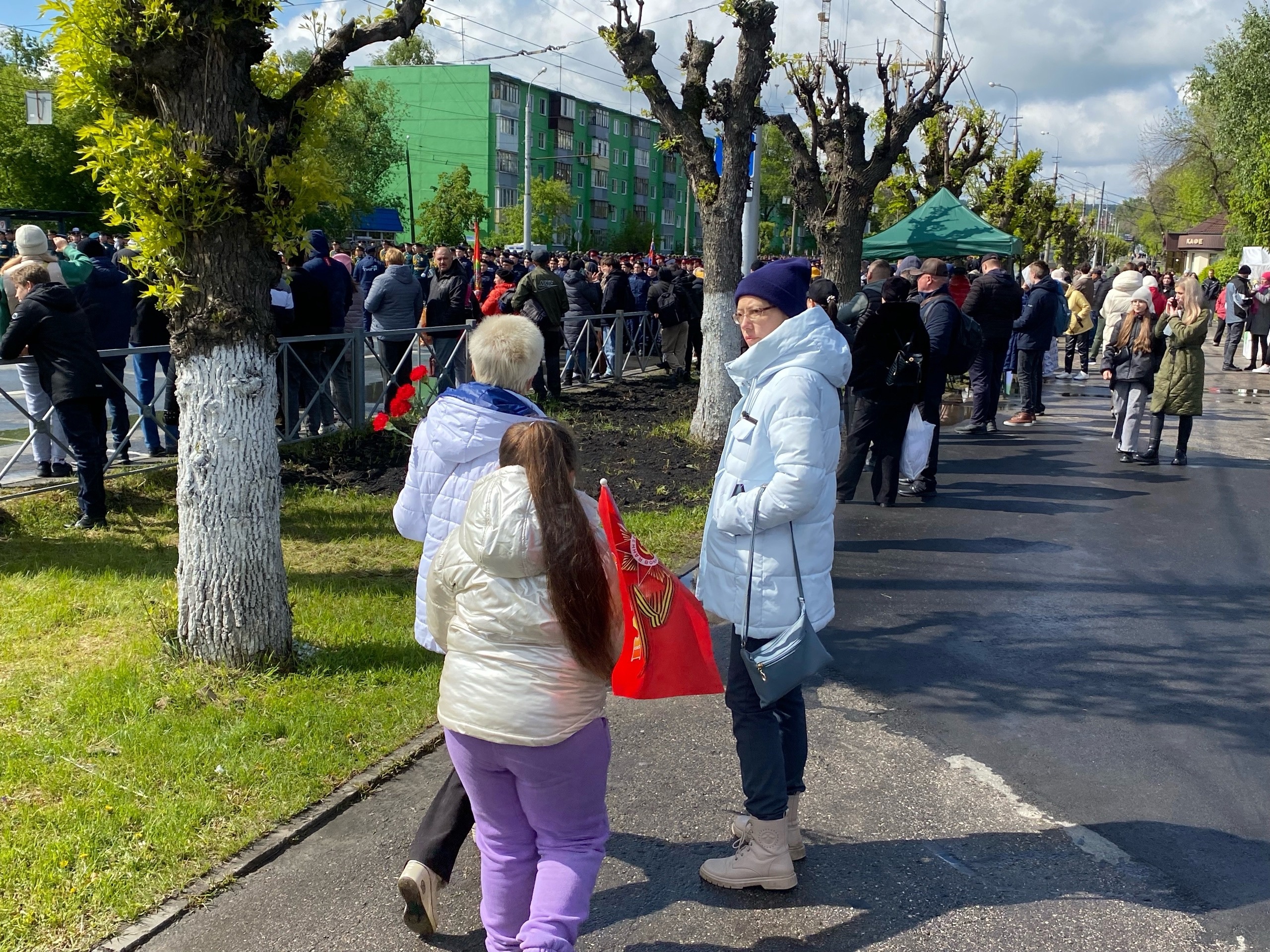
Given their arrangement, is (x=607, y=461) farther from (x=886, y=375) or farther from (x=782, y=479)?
(x=782, y=479)

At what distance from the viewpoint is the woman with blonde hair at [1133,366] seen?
10750 millimetres

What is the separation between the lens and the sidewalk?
10.5ft

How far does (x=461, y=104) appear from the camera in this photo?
76750mm

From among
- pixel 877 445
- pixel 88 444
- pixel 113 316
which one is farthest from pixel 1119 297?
pixel 88 444

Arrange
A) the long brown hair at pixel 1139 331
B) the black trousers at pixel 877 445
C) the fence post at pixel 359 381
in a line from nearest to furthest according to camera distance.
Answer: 1. the black trousers at pixel 877 445
2. the fence post at pixel 359 381
3. the long brown hair at pixel 1139 331

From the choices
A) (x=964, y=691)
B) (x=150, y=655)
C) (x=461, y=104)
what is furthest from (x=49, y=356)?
(x=461, y=104)

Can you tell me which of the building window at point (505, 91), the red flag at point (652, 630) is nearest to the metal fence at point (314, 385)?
Result: the red flag at point (652, 630)

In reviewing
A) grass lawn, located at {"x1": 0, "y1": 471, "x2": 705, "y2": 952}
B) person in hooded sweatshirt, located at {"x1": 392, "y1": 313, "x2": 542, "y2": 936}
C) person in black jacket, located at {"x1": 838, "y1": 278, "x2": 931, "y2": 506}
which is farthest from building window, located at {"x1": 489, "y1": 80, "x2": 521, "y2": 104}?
person in hooded sweatshirt, located at {"x1": 392, "y1": 313, "x2": 542, "y2": 936}

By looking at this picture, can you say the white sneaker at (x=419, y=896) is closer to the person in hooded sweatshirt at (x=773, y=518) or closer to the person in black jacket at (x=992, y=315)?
the person in hooded sweatshirt at (x=773, y=518)

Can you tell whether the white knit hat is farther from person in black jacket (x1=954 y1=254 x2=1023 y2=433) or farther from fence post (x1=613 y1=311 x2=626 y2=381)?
fence post (x1=613 y1=311 x2=626 y2=381)

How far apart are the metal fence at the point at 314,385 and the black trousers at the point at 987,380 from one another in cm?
561

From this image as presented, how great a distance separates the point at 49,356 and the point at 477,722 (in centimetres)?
557

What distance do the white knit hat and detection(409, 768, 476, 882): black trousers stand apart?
5664mm

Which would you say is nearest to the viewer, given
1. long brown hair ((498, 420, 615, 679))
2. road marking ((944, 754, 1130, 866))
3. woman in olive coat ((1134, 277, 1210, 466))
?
long brown hair ((498, 420, 615, 679))
